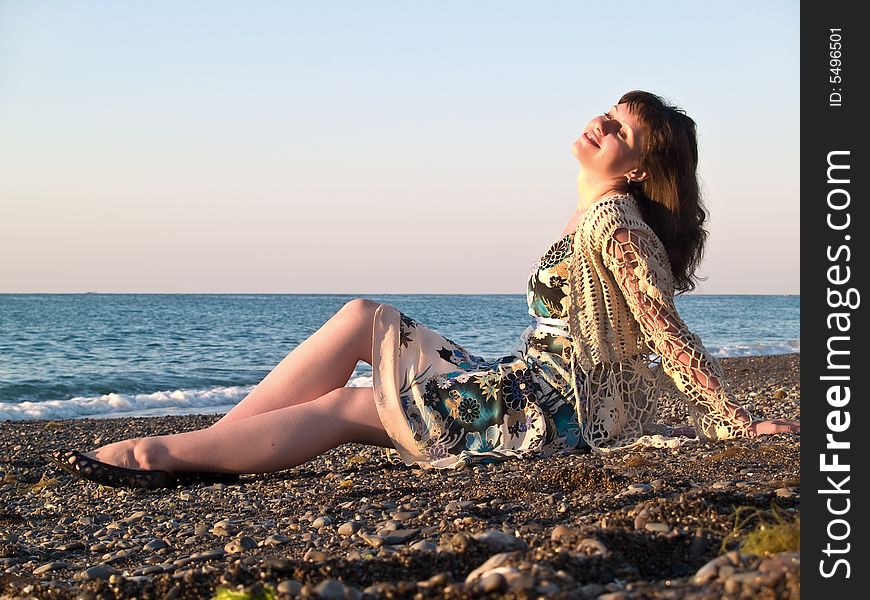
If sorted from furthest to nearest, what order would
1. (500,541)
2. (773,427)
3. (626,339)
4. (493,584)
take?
(626,339) → (773,427) → (500,541) → (493,584)

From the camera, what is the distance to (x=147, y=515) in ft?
14.2

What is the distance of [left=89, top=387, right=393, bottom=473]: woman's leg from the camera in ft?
14.7

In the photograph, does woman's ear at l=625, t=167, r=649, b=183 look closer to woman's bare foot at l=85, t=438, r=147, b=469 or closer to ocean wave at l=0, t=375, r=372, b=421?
woman's bare foot at l=85, t=438, r=147, b=469

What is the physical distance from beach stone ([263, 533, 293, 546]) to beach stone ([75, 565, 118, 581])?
56 centimetres

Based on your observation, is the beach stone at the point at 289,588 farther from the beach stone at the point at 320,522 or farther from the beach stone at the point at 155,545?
the beach stone at the point at 155,545

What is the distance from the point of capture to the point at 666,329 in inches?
173

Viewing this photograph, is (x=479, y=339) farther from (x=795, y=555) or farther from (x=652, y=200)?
(x=795, y=555)

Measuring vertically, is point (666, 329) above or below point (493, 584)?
above

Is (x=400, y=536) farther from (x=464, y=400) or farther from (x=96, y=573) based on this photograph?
(x=464, y=400)

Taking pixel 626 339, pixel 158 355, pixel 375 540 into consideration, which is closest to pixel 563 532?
pixel 375 540

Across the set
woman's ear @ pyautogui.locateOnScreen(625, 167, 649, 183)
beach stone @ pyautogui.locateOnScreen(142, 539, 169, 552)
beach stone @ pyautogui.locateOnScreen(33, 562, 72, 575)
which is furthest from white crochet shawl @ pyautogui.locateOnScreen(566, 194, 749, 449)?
beach stone @ pyautogui.locateOnScreen(33, 562, 72, 575)

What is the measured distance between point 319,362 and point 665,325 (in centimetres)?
173
